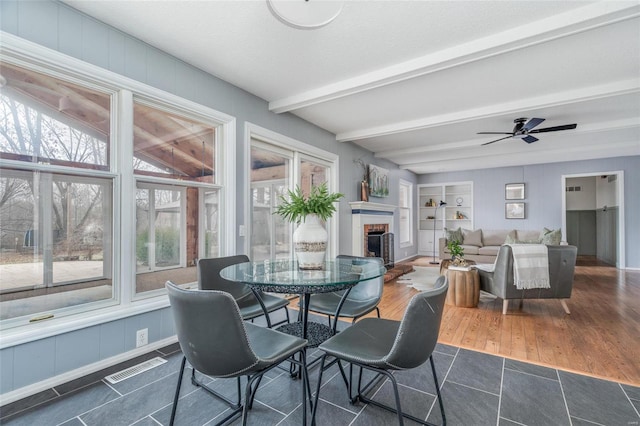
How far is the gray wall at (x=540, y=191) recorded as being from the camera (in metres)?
6.28

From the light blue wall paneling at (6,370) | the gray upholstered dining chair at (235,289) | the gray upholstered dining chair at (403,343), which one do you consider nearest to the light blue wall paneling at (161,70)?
the gray upholstered dining chair at (235,289)

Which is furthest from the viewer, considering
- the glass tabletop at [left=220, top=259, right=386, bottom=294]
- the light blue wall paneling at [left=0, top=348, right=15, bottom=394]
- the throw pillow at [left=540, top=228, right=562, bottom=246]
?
the throw pillow at [left=540, top=228, right=562, bottom=246]

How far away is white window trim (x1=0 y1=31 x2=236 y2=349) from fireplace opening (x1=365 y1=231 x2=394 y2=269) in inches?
154

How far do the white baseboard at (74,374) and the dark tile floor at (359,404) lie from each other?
0.14 feet

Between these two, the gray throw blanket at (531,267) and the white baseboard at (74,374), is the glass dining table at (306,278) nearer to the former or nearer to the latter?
the white baseboard at (74,374)

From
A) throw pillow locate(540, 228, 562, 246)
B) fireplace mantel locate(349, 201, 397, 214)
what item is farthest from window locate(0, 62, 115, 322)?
throw pillow locate(540, 228, 562, 246)

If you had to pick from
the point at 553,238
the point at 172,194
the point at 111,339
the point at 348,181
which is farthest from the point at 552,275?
the point at 111,339

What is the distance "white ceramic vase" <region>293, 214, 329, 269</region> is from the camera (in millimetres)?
2016

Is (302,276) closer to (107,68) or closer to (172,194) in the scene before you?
(172,194)

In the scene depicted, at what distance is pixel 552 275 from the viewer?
3.33 m

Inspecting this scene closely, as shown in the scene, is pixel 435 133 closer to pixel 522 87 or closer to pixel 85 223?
pixel 522 87

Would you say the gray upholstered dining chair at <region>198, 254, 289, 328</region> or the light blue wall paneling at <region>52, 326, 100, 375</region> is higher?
the gray upholstered dining chair at <region>198, 254, 289, 328</region>

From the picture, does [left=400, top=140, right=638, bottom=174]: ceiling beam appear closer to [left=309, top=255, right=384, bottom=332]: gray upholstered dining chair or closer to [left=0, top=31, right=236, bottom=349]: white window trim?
[left=309, top=255, right=384, bottom=332]: gray upholstered dining chair

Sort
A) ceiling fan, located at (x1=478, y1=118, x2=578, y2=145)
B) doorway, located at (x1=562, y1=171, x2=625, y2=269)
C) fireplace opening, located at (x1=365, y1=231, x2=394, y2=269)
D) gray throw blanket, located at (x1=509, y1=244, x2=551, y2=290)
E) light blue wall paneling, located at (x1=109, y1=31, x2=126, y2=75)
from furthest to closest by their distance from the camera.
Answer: doorway, located at (x1=562, y1=171, x2=625, y2=269) → fireplace opening, located at (x1=365, y1=231, x2=394, y2=269) → ceiling fan, located at (x1=478, y1=118, x2=578, y2=145) → gray throw blanket, located at (x1=509, y1=244, x2=551, y2=290) → light blue wall paneling, located at (x1=109, y1=31, x2=126, y2=75)
